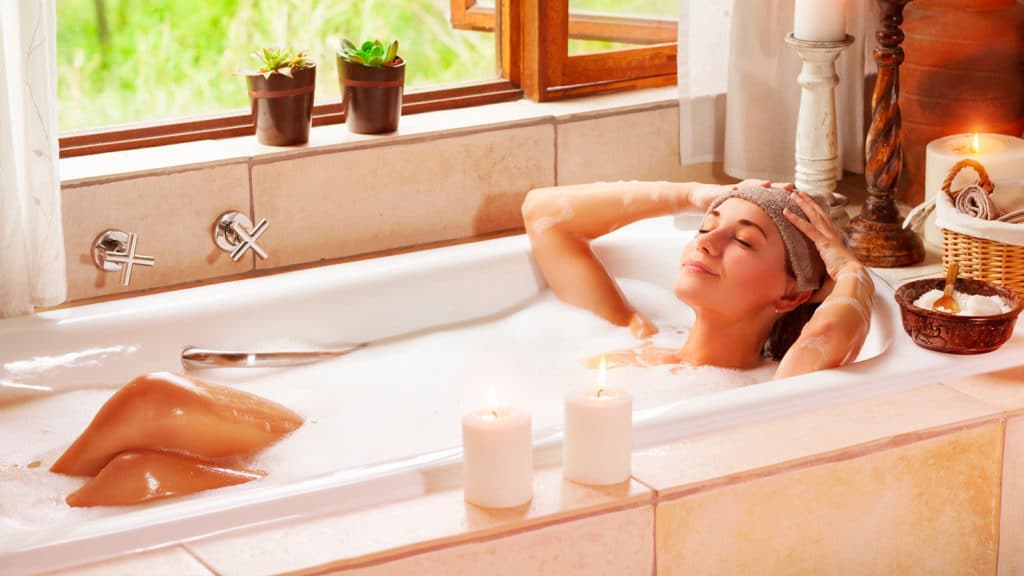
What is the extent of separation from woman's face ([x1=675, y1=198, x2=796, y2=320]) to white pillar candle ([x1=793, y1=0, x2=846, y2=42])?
1.82 feet

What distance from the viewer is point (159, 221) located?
8.11ft

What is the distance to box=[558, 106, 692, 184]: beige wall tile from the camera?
2840mm

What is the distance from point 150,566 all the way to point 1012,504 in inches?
45.3

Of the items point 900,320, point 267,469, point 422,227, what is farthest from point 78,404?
point 900,320

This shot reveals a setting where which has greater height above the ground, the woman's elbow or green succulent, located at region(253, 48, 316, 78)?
green succulent, located at region(253, 48, 316, 78)

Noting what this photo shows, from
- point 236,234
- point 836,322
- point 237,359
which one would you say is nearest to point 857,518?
point 836,322

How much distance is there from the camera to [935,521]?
6.07 ft

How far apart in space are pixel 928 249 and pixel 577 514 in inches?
51.1

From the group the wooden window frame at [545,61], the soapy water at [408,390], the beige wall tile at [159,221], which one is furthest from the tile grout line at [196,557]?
the wooden window frame at [545,61]

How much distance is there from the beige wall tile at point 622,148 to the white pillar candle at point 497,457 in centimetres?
130

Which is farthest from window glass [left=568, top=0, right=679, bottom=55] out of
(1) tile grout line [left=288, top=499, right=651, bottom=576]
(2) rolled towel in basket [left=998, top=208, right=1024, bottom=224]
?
(1) tile grout line [left=288, top=499, right=651, bottom=576]

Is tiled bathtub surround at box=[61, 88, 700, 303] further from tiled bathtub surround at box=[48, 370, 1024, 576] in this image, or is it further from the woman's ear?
tiled bathtub surround at box=[48, 370, 1024, 576]

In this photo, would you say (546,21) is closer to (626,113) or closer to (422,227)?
(626,113)

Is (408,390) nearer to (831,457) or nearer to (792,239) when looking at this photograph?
(792,239)
